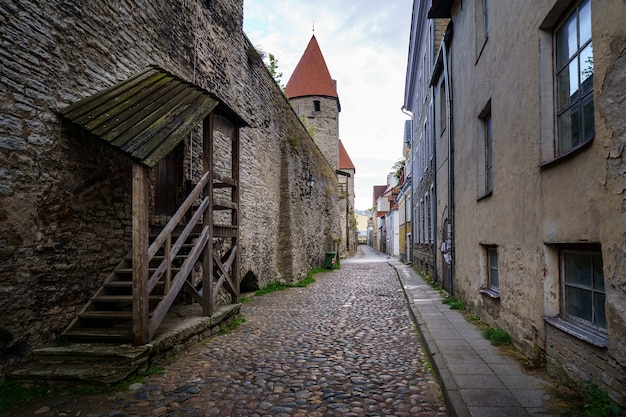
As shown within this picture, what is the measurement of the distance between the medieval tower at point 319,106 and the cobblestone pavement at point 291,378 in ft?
95.5

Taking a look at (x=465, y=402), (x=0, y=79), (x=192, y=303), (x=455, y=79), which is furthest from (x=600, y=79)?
(x=192, y=303)

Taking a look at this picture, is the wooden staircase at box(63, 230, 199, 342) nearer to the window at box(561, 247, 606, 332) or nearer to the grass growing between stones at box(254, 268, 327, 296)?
the window at box(561, 247, 606, 332)

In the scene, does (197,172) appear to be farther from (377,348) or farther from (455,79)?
(455,79)

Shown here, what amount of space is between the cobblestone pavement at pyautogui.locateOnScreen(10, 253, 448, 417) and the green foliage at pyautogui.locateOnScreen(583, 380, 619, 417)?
Result: 1.08 metres

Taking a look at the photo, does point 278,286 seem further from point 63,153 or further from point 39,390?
point 39,390

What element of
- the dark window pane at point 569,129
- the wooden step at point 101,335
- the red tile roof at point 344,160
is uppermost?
the red tile roof at point 344,160

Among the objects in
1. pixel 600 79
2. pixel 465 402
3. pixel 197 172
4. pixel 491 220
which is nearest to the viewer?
pixel 600 79

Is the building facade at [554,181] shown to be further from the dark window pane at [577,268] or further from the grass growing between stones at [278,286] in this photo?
the grass growing between stones at [278,286]

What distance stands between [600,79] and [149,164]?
4.18 m

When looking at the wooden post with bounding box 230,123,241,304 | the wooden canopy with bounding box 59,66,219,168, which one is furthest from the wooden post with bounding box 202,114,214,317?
the wooden post with bounding box 230,123,241,304

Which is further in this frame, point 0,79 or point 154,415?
point 0,79

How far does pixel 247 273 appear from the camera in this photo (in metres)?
11.7

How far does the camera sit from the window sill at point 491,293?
5924mm

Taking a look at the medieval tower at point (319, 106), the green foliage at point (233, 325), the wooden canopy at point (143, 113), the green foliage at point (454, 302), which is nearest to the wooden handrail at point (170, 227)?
the wooden canopy at point (143, 113)
